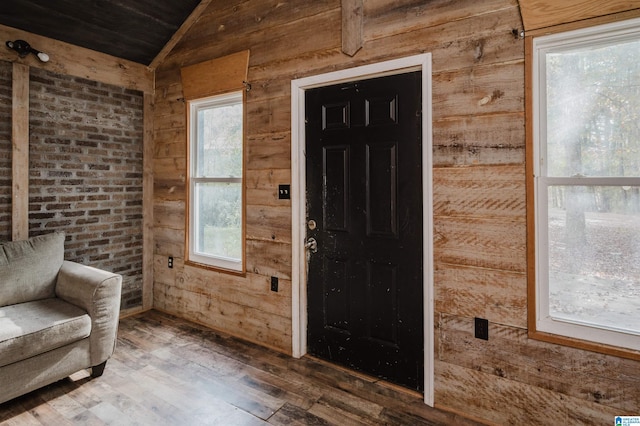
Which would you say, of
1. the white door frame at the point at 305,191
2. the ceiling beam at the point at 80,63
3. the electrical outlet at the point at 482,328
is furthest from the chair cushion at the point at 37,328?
the electrical outlet at the point at 482,328

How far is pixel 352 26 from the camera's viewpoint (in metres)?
2.42

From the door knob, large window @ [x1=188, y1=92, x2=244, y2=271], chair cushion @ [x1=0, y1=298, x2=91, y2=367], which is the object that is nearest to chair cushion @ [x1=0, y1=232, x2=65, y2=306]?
chair cushion @ [x1=0, y1=298, x2=91, y2=367]

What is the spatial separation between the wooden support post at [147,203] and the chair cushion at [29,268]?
0.97 m

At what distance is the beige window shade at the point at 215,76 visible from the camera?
301 cm

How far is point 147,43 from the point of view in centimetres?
347

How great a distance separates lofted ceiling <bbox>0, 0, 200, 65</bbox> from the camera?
2.83m

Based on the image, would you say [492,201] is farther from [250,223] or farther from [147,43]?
[147,43]

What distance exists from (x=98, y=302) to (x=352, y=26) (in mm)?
2526

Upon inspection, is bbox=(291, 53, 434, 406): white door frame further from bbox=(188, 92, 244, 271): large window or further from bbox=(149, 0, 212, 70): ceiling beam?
bbox=(149, 0, 212, 70): ceiling beam

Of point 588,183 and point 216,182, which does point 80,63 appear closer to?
point 216,182

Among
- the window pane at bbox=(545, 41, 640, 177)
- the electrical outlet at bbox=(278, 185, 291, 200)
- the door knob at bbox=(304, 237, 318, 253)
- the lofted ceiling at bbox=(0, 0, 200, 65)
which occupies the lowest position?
the door knob at bbox=(304, 237, 318, 253)

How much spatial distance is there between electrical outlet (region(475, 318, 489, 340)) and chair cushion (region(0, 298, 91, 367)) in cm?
245

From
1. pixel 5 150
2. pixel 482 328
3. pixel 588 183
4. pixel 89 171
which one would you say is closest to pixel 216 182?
pixel 89 171

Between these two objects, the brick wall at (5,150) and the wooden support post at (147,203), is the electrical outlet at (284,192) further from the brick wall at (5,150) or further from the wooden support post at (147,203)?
the brick wall at (5,150)
